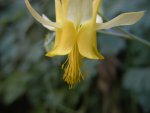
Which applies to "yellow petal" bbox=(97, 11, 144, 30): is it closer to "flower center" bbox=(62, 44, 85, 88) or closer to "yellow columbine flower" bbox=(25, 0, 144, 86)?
"yellow columbine flower" bbox=(25, 0, 144, 86)

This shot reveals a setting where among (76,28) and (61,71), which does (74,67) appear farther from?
(61,71)

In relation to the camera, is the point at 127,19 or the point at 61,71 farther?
the point at 61,71

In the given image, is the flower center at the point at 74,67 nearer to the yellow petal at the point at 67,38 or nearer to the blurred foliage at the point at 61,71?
the yellow petal at the point at 67,38

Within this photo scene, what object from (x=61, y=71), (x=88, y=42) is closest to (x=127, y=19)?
(x=88, y=42)

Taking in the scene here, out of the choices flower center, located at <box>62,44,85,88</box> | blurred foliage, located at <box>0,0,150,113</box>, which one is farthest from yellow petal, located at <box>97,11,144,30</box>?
blurred foliage, located at <box>0,0,150,113</box>

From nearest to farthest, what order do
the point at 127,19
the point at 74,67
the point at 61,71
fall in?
the point at 127,19 < the point at 74,67 < the point at 61,71

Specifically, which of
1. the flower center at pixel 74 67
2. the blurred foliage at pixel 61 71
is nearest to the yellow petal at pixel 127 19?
the flower center at pixel 74 67
